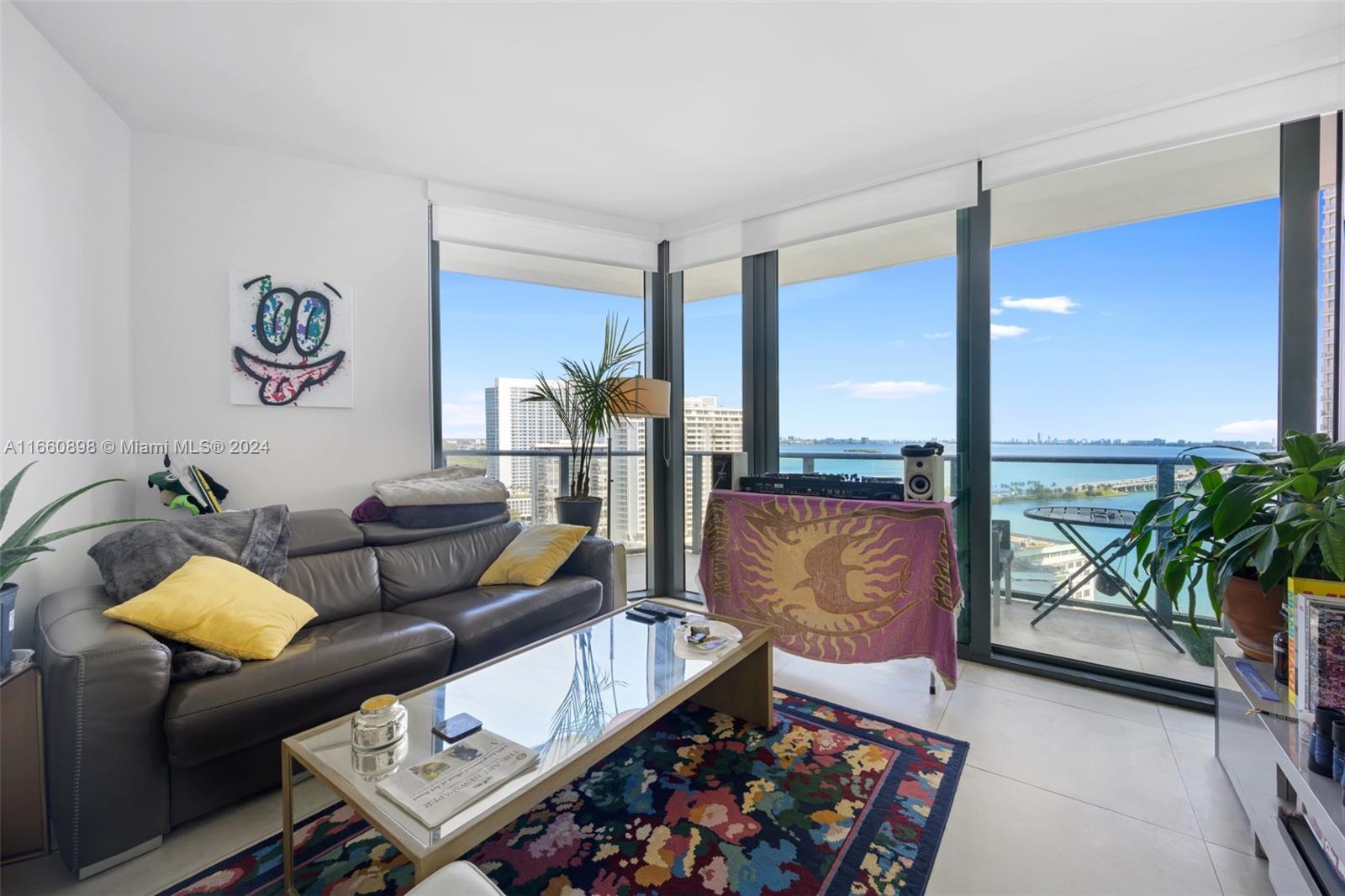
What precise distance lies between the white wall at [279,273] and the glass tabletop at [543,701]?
1763mm

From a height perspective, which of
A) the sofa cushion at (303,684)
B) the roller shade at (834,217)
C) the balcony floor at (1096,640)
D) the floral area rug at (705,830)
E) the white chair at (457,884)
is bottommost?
the floral area rug at (705,830)

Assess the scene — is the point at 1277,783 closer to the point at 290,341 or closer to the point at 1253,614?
the point at 1253,614

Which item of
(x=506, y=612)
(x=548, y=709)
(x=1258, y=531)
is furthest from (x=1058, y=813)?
(x=506, y=612)

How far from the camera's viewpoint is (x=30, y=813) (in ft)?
4.80

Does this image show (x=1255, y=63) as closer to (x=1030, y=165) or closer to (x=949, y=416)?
(x=1030, y=165)

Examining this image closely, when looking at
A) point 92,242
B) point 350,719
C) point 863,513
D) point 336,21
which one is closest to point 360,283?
point 92,242

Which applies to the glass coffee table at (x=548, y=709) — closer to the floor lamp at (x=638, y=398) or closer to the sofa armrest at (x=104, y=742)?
the sofa armrest at (x=104, y=742)

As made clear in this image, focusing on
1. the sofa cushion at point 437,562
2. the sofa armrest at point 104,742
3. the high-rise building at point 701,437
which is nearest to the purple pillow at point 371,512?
the sofa cushion at point 437,562

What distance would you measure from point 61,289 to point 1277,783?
415 centimetres

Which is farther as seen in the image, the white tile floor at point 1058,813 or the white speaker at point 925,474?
the white speaker at point 925,474

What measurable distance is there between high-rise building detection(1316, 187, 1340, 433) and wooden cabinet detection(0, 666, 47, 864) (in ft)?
14.0

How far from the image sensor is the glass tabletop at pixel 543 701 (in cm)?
119

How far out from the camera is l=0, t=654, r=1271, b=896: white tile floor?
1.42 meters

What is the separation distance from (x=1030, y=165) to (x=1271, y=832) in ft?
8.45
